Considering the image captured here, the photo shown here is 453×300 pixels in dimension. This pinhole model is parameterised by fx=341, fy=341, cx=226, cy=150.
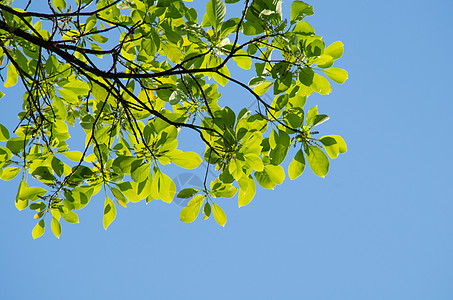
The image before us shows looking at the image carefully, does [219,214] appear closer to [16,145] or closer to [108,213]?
[108,213]

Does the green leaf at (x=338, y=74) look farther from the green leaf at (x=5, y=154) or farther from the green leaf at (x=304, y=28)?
the green leaf at (x=5, y=154)

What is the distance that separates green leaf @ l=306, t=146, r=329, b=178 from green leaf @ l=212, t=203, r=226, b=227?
52 cm

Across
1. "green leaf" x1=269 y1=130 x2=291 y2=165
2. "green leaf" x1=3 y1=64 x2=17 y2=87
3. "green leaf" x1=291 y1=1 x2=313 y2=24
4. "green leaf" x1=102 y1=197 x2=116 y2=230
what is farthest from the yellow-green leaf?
"green leaf" x1=3 y1=64 x2=17 y2=87

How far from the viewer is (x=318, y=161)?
158cm

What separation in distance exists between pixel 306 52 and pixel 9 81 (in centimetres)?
184

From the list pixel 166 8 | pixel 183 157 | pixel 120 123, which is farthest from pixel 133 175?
pixel 166 8

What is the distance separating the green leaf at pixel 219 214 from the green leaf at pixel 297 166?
41cm

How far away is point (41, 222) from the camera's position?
1.89 meters

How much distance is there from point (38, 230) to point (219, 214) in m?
1.02

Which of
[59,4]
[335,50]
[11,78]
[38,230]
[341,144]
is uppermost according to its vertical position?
[59,4]

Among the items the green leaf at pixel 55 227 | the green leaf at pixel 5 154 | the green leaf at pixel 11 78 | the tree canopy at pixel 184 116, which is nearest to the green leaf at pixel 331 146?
the tree canopy at pixel 184 116

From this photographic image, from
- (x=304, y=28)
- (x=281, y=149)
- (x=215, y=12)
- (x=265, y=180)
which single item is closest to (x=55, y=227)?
(x=265, y=180)

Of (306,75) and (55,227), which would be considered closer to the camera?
(306,75)

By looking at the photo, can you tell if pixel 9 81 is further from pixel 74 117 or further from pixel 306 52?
pixel 306 52
